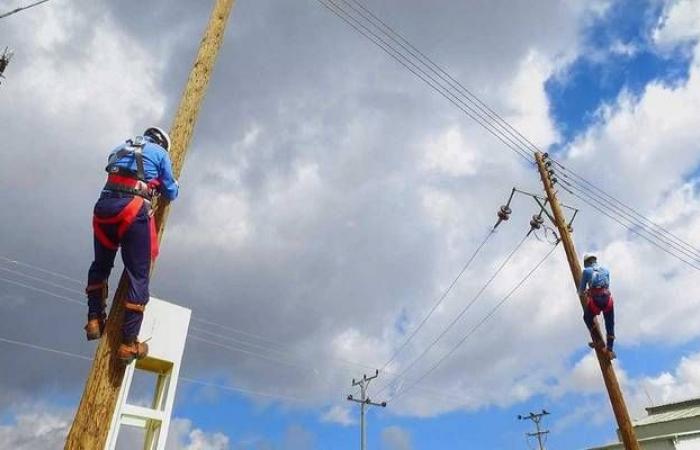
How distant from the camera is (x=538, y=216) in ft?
38.1

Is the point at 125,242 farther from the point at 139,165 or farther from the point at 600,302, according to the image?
the point at 600,302

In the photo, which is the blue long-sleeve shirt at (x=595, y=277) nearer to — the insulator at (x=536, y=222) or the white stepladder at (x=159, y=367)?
the insulator at (x=536, y=222)

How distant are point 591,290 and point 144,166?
302 inches

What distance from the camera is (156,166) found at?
11.4 feet

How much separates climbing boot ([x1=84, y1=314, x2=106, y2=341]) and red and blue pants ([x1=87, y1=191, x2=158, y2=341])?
3cm

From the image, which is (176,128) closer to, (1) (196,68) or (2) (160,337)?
(1) (196,68)

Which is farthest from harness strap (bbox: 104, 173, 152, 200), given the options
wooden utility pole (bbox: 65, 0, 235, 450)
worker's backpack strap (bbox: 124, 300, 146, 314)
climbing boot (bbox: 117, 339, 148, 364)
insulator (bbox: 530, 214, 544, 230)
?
insulator (bbox: 530, 214, 544, 230)

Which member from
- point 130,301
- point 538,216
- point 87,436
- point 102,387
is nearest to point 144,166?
point 130,301

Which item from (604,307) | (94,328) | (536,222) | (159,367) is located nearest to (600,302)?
(604,307)

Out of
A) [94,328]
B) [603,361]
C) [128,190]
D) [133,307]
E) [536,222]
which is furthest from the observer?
[536,222]

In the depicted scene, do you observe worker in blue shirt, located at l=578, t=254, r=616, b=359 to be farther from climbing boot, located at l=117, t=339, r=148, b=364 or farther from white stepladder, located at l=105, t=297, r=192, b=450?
climbing boot, located at l=117, t=339, r=148, b=364

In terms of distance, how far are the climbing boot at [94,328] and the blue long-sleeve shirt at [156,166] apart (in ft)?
3.21

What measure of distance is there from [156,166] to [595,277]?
7520mm

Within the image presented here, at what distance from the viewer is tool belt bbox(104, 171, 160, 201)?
3.31 metres
